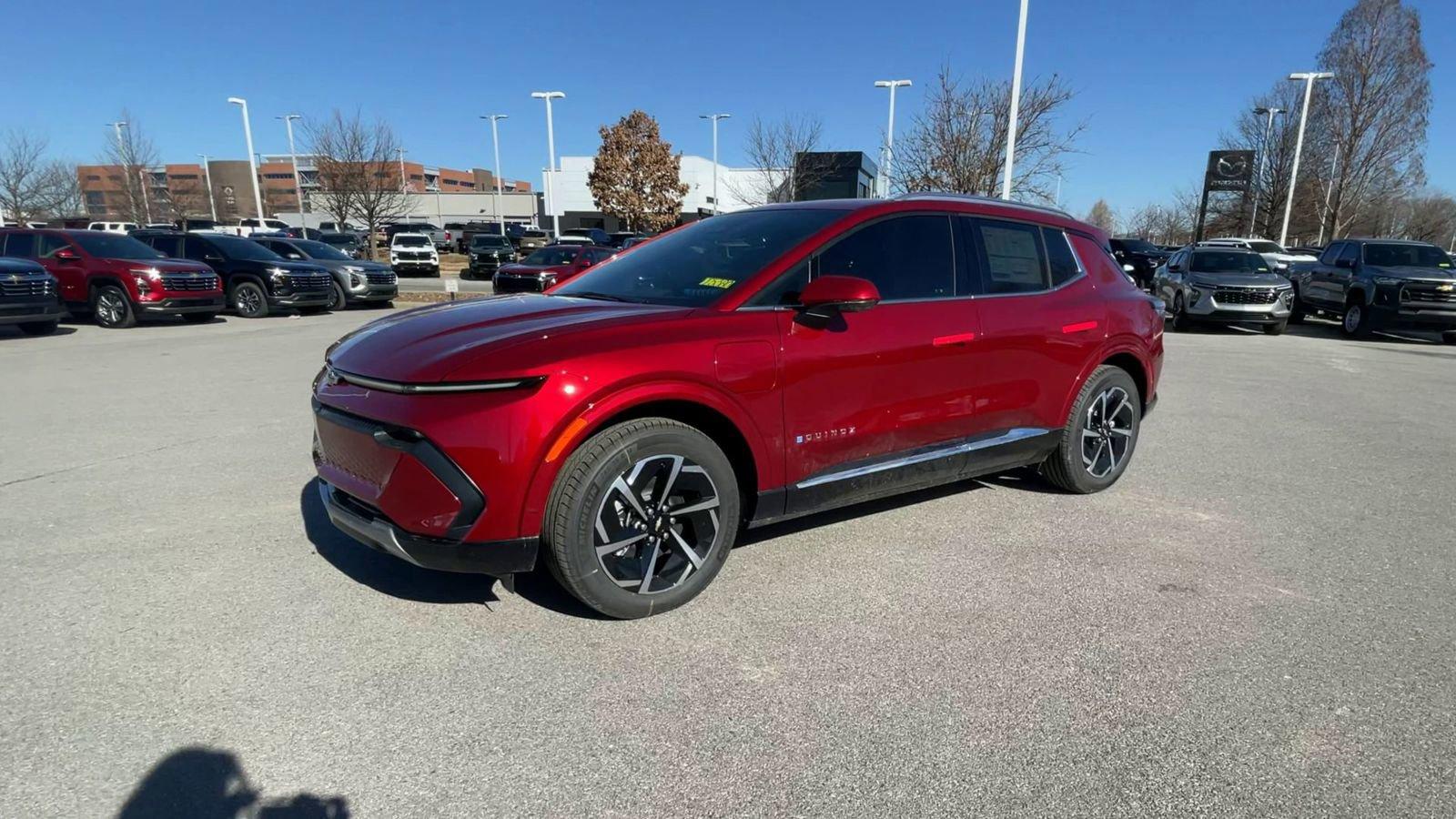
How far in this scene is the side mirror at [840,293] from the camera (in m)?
3.29

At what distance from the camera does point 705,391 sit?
3215mm

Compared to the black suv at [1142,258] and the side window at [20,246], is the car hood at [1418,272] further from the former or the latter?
the side window at [20,246]

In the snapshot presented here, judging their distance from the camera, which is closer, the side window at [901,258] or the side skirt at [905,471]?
the side skirt at [905,471]

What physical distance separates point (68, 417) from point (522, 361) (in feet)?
20.9

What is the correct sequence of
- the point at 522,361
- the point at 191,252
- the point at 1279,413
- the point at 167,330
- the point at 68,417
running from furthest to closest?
1. the point at 191,252
2. the point at 167,330
3. the point at 1279,413
4. the point at 68,417
5. the point at 522,361

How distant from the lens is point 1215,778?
2346 mm

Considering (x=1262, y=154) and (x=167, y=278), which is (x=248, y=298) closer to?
(x=167, y=278)

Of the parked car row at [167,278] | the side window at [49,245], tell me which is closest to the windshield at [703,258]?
the parked car row at [167,278]

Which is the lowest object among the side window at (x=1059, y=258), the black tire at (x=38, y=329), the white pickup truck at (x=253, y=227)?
the black tire at (x=38, y=329)

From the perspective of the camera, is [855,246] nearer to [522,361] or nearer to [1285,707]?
[522,361]

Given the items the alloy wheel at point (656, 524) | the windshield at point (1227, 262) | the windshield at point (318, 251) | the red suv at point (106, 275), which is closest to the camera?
the alloy wheel at point (656, 524)

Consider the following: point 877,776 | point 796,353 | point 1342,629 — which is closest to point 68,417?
point 796,353

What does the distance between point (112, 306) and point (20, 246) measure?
209 centimetres

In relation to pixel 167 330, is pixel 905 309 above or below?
above
